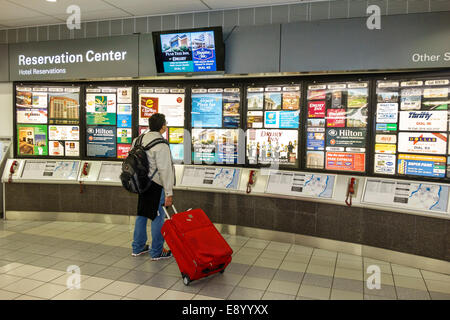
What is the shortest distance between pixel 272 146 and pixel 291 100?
0.73 meters

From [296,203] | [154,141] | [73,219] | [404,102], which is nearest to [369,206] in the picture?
[296,203]

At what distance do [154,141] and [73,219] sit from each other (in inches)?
115

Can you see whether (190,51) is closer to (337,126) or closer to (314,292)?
(337,126)

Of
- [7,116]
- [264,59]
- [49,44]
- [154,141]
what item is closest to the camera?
[154,141]

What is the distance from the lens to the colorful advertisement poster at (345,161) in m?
4.96

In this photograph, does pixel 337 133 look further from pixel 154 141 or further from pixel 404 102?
pixel 154 141

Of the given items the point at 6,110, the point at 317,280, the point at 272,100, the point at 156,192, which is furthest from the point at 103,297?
the point at 6,110

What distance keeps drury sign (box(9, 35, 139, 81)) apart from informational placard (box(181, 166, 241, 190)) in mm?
1774

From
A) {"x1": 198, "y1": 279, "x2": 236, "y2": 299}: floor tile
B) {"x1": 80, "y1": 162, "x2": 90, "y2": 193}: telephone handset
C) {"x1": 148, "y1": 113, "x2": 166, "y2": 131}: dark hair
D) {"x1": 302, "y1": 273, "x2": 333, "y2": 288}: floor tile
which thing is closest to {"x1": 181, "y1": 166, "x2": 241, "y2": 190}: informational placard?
{"x1": 148, "y1": 113, "x2": 166, "y2": 131}: dark hair

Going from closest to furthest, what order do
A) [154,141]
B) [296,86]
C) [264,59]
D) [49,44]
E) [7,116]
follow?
1. [154,141]
2. [264,59]
3. [296,86]
4. [49,44]
5. [7,116]

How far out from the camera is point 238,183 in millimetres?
5531

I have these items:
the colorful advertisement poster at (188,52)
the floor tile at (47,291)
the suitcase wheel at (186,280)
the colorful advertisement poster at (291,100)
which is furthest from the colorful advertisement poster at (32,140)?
the colorful advertisement poster at (291,100)

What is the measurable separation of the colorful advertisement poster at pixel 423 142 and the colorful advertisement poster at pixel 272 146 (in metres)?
1.41

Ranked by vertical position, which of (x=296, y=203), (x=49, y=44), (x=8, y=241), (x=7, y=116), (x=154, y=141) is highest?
(x=49, y=44)
